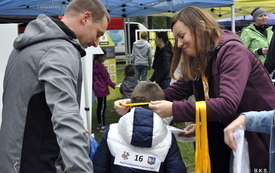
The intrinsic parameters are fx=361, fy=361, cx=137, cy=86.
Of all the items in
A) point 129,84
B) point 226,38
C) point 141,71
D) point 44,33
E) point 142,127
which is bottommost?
point 141,71

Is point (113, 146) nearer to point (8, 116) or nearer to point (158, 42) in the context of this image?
point (8, 116)

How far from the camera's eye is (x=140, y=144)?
6.84ft

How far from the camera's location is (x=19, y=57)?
1.63m

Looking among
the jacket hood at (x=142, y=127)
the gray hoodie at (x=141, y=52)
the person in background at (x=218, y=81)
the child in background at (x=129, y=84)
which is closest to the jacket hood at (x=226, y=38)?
the person in background at (x=218, y=81)

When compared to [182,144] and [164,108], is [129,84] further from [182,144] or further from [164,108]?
[164,108]

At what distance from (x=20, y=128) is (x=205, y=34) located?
108 cm

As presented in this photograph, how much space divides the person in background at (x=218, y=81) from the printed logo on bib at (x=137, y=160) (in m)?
0.26

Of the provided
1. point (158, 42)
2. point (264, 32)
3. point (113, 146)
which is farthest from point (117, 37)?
point (113, 146)

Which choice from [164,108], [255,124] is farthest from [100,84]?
[255,124]

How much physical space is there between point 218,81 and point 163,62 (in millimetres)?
5519

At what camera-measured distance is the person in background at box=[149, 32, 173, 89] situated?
291 inches

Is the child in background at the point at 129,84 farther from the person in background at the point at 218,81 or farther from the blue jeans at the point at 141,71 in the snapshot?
the blue jeans at the point at 141,71

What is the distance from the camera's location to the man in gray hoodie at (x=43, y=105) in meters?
1.43

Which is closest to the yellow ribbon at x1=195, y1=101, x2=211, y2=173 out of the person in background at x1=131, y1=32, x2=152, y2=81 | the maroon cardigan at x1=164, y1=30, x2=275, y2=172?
the maroon cardigan at x1=164, y1=30, x2=275, y2=172
